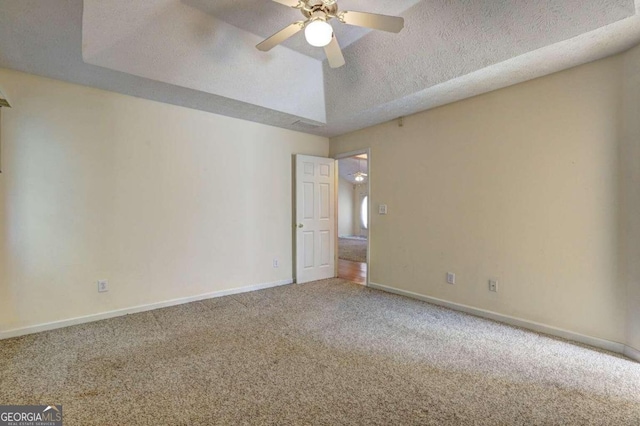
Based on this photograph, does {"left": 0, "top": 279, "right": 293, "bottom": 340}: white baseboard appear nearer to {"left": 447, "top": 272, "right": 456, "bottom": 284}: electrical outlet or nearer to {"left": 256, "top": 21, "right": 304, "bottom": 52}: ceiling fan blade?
{"left": 447, "top": 272, "right": 456, "bottom": 284}: electrical outlet

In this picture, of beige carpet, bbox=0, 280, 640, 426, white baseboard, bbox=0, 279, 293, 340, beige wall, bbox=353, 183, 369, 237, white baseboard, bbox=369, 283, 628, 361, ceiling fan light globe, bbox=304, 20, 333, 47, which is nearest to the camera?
beige carpet, bbox=0, 280, 640, 426

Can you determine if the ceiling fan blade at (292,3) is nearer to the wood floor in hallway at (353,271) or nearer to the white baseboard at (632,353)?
the white baseboard at (632,353)

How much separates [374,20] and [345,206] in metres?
10.0

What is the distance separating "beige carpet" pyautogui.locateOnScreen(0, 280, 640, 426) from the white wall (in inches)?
345

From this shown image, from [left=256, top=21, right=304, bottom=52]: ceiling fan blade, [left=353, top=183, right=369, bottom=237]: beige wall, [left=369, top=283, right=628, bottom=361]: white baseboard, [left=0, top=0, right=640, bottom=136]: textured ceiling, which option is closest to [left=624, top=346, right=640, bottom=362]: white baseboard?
[left=369, top=283, right=628, bottom=361]: white baseboard

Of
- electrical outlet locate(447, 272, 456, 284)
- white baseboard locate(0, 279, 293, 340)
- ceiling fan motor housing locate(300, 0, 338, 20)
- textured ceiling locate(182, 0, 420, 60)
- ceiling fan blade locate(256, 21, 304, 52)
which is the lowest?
white baseboard locate(0, 279, 293, 340)

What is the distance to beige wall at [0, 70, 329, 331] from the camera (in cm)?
266

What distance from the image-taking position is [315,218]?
470cm

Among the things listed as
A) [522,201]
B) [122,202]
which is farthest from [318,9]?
[122,202]

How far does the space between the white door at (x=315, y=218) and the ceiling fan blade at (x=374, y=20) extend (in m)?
2.48

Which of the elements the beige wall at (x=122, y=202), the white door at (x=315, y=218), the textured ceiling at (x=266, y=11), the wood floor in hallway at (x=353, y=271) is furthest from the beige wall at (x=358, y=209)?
the textured ceiling at (x=266, y=11)

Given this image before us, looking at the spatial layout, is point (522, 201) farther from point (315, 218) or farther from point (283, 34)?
point (315, 218)

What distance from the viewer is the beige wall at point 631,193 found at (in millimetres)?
2209

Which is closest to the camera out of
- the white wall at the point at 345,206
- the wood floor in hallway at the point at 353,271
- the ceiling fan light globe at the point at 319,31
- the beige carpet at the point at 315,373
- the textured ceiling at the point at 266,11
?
the beige carpet at the point at 315,373
